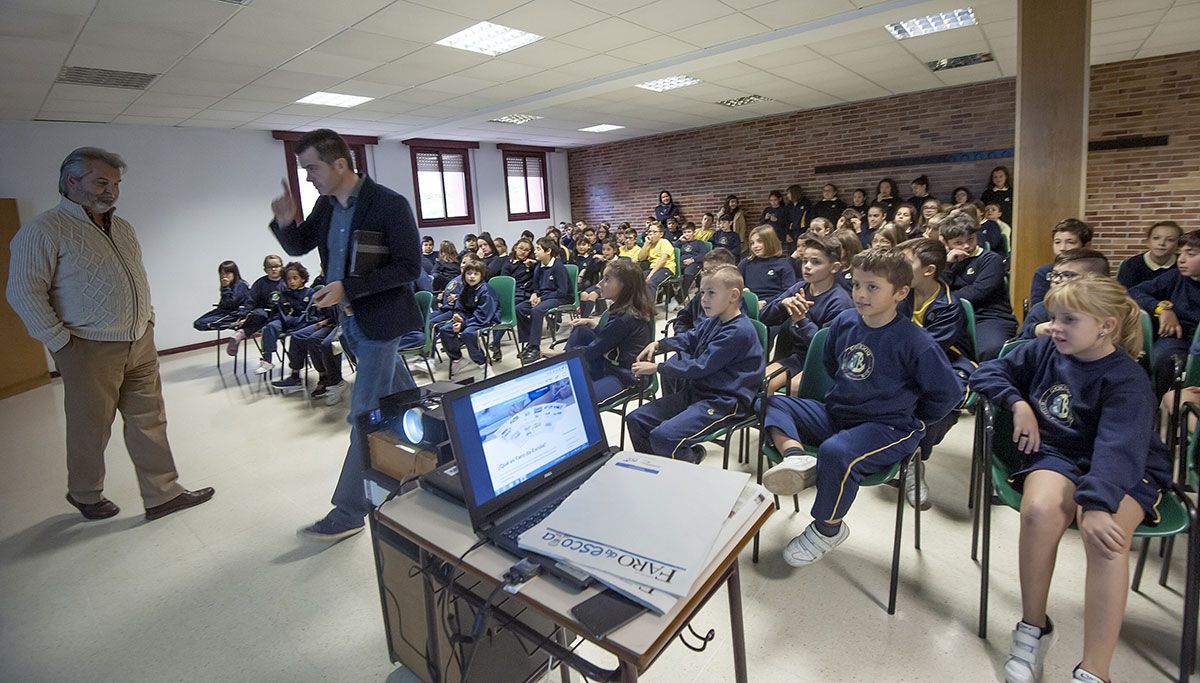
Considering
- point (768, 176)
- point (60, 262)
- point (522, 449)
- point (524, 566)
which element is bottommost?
point (524, 566)

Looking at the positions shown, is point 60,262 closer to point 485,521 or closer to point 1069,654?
point 485,521

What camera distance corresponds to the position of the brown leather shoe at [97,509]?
292 cm

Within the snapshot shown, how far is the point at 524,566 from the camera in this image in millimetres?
1045

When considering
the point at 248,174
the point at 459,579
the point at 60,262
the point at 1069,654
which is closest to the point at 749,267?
the point at 1069,654

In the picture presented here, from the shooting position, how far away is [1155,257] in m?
3.52

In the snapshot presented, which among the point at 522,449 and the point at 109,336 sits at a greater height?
the point at 109,336

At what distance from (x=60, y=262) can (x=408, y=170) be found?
811cm

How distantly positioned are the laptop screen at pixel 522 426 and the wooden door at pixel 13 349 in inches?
281

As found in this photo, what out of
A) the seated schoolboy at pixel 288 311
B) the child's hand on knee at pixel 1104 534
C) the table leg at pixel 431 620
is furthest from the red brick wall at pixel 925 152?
the table leg at pixel 431 620

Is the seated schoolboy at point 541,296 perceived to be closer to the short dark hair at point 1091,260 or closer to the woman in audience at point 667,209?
the short dark hair at point 1091,260

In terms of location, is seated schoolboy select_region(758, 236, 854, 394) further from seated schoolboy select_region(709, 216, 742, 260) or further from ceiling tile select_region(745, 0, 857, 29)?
seated schoolboy select_region(709, 216, 742, 260)

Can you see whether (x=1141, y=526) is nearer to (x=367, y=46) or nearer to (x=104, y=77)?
(x=367, y=46)

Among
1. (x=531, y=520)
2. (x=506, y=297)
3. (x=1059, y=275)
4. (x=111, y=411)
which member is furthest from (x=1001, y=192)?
(x=111, y=411)

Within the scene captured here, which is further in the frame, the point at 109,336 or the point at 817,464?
the point at 109,336
